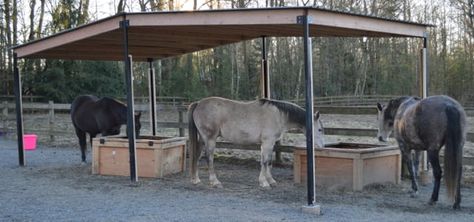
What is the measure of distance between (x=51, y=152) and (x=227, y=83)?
1857cm

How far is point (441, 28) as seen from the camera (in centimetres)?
3406

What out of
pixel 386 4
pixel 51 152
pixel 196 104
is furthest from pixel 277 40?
pixel 196 104

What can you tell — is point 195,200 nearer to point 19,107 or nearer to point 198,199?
point 198,199

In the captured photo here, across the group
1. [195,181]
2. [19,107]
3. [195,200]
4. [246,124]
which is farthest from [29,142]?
[195,200]

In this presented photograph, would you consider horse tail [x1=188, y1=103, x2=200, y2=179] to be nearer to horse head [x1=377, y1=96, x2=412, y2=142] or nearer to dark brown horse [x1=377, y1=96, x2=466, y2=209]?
horse head [x1=377, y1=96, x2=412, y2=142]

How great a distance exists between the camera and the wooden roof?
618 cm

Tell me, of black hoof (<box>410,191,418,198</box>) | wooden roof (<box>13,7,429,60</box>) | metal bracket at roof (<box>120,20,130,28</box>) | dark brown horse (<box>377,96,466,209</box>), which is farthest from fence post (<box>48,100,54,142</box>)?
black hoof (<box>410,191,418,198</box>)

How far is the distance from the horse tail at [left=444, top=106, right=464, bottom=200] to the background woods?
20902 mm

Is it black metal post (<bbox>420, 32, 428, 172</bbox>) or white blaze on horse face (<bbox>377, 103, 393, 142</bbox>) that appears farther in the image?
black metal post (<bbox>420, 32, 428, 172</bbox>)

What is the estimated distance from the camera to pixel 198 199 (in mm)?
6527

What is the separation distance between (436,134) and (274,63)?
86.1 ft

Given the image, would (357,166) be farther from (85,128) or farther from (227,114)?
(85,128)

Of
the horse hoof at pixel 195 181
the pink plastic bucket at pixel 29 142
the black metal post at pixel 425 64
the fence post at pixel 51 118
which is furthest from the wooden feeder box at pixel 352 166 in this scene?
the fence post at pixel 51 118

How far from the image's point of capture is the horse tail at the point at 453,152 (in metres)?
5.67
